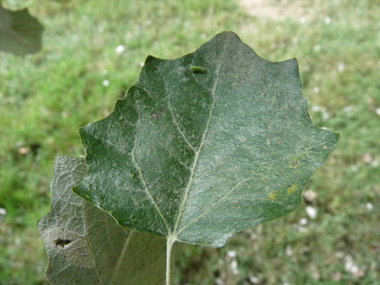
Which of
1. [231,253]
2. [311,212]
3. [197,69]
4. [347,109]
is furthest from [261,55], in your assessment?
[197,69]

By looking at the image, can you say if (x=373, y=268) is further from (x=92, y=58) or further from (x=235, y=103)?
(x=92, y=58)

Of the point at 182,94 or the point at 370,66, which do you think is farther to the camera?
the point at 370,66

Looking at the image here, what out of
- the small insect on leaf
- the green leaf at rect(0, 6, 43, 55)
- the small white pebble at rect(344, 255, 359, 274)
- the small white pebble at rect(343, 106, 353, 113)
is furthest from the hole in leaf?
the small white pebble at rect(343, 106, 353, 113)

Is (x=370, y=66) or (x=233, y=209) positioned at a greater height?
(x=233, y=209)

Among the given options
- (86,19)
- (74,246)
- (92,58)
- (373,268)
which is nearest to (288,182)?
(74,246)

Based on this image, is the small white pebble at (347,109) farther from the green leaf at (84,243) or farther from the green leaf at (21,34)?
the green leaf at (84,243)
